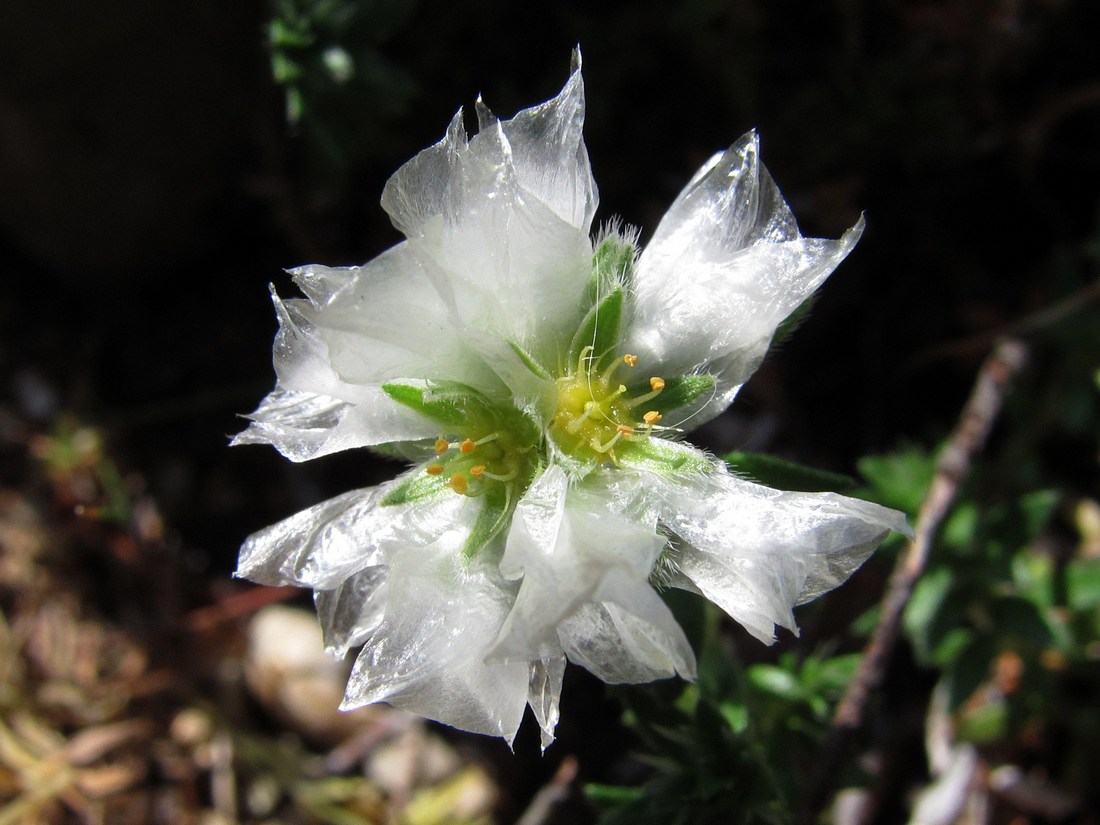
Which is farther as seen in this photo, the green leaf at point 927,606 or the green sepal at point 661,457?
the green leaf at point 927,606

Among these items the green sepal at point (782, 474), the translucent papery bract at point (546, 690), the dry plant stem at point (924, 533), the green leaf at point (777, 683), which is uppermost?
the green sepal at point (782, 474)

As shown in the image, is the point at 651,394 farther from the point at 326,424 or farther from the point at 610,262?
the point at 326,424

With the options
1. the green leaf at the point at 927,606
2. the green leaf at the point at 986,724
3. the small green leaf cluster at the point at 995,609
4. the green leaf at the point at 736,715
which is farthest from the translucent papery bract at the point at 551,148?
the green leaf at the point at 986,724

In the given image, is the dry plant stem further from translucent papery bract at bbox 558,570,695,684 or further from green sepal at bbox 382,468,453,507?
green sepal at bbox 382,468,453,507

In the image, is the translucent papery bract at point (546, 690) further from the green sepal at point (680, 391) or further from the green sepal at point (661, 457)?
the green sepal at point (680, 391)


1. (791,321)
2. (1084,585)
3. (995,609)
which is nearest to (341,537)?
(791,321)

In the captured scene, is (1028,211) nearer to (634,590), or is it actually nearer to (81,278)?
(634,590)
